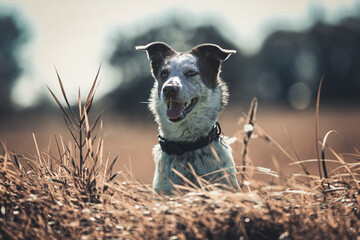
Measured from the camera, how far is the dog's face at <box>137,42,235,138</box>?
407 cm

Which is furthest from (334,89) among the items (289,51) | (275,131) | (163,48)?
(163,48)

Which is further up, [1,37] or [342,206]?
[1,37]

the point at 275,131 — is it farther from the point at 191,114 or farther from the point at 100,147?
the point at 100,147

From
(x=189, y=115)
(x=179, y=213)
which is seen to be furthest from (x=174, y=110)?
(x=179, y=213)

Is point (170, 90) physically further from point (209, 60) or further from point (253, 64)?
point (253, 64)

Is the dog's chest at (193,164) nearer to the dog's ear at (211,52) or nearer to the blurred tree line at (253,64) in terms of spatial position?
the dog's ear at (211,52)

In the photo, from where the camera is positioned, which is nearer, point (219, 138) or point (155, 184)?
point (155, 184)

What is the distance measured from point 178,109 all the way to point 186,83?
1.34 feet

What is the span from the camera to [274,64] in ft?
172

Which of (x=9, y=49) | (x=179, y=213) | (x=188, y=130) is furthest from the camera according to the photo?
(x=9, y=49)

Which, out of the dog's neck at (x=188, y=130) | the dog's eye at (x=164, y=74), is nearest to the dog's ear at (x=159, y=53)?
the dog's eye at (x=164, y=74)

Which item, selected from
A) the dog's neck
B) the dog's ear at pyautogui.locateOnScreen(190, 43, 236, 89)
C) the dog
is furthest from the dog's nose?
the dog's ear at pyautogui.locateOnScreen(190, 43, 236, 89)

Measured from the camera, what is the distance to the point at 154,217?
6.57 ft

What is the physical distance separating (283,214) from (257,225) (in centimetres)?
17
